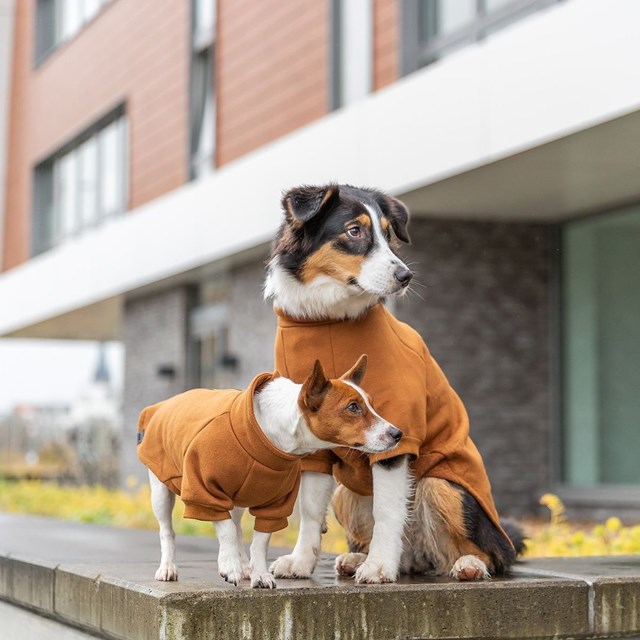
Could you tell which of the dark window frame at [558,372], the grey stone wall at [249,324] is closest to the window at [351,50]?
the grey stone wall at [249,324]

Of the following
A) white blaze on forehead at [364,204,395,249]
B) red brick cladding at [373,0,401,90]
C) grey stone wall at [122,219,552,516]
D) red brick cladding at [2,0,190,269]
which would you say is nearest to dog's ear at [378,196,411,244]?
white blaze on forehead at [364,204,395,249]

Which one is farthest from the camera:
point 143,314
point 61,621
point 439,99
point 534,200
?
point 143,314

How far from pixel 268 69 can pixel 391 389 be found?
439 inches

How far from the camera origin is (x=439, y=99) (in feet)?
35.1

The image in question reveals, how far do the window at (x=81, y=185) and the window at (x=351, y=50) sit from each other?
24.2 feet

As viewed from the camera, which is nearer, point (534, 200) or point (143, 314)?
point (534, 200)

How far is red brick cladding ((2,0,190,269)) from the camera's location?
18094mm

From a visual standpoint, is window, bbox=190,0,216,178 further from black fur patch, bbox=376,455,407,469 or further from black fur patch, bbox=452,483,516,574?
black fur patch, bbox=376,455,407,469

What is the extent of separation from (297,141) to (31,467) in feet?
61.5

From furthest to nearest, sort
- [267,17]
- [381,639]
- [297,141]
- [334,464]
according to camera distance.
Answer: [267,17], [297,141], [334,464], [381,639]

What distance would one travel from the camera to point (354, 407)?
4.16 m

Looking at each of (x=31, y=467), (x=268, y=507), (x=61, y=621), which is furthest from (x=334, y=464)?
(x=31, y=467)

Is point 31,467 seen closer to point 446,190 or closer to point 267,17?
point 267,17

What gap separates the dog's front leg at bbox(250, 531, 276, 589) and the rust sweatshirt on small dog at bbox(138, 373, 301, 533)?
4 centimetres
